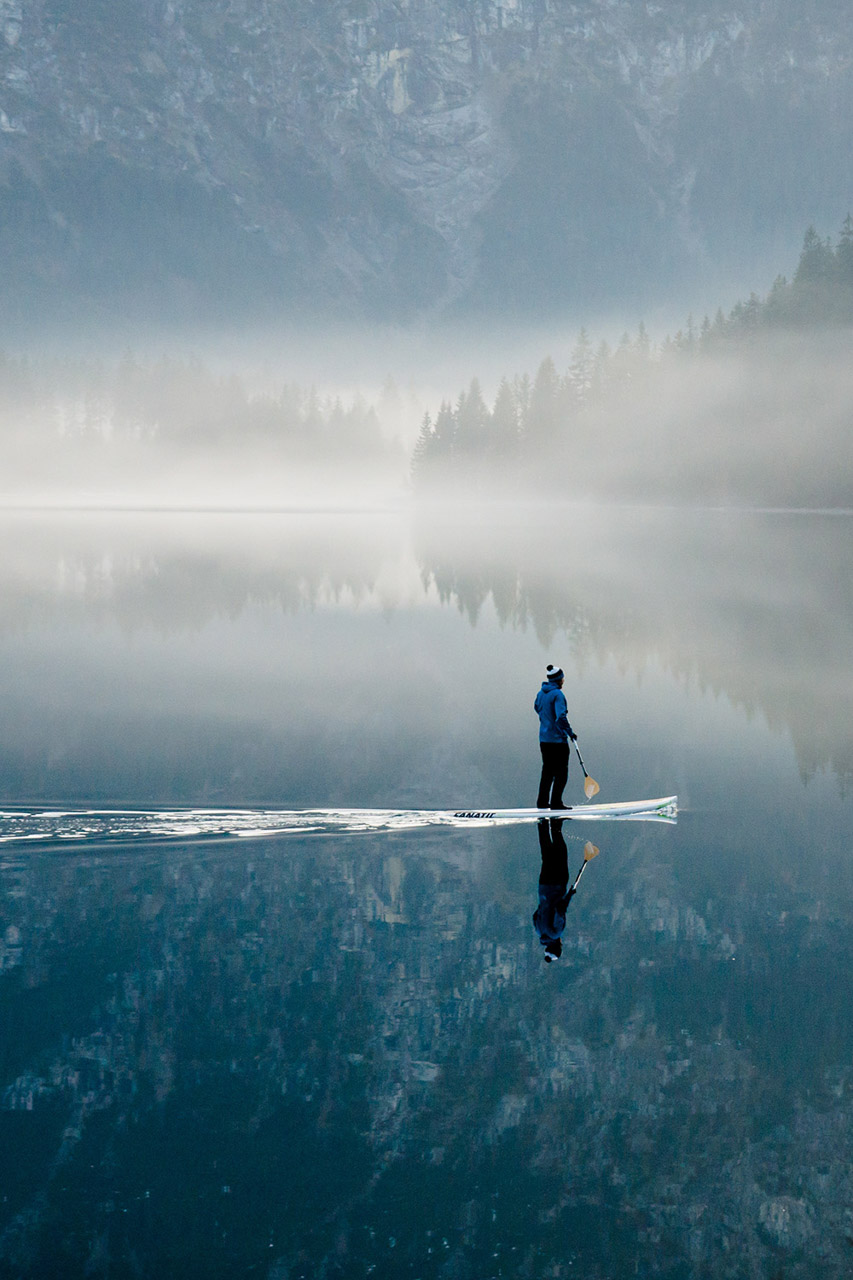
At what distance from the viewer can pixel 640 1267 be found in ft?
26.0

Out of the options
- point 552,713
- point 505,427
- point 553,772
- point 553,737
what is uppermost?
point 505,427

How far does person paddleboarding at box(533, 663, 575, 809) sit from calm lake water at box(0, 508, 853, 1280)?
2.34ft

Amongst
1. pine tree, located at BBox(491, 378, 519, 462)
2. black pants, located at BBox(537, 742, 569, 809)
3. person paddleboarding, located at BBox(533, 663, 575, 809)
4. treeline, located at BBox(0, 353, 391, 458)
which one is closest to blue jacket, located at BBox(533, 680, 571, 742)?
person paddleboarding, located at BBox(533, 663, 575, 809)

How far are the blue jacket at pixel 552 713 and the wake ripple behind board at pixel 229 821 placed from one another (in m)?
1.07

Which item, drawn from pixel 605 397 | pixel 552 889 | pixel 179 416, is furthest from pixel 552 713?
pixel 179 416

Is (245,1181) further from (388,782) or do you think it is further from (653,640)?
(653,640)

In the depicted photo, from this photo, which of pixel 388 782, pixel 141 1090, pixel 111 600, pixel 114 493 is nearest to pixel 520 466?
pixel 114 493

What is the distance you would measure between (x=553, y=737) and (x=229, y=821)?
15.1 feet

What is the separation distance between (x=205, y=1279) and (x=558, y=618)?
31.1m

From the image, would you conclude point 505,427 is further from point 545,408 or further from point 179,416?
point 179,416

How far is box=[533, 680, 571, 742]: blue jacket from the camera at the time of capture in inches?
687

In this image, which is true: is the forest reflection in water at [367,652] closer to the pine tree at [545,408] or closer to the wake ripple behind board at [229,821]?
the wake ripple behind board at [229,821]

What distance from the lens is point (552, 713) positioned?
57.5 ft

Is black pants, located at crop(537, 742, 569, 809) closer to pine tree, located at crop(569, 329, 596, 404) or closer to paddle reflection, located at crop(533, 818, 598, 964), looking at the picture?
paddle reflection, located at crop(533, 818, 598, 964)
